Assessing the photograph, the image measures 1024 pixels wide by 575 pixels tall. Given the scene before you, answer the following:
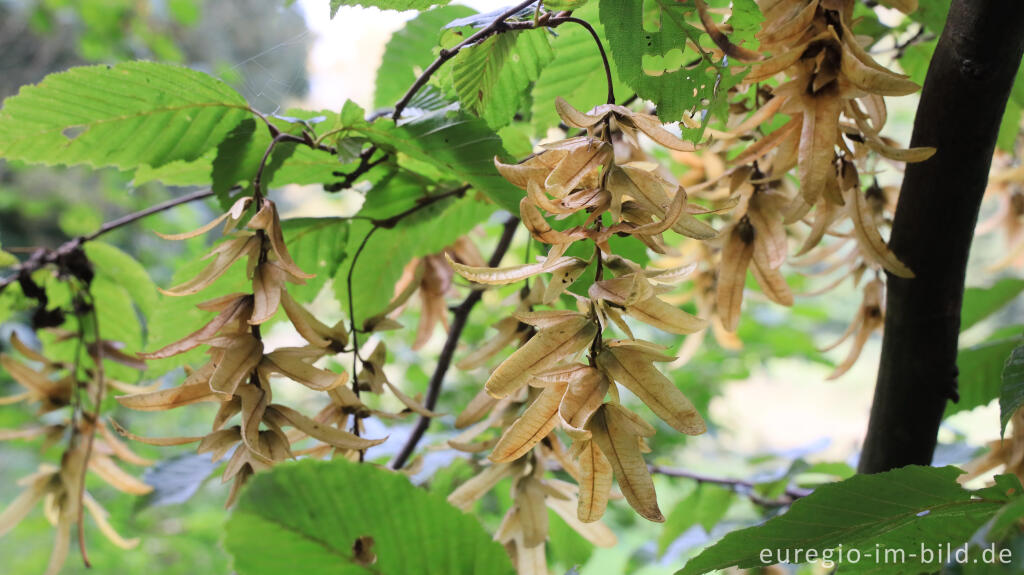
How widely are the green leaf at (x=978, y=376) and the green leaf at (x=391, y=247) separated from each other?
0.54 m

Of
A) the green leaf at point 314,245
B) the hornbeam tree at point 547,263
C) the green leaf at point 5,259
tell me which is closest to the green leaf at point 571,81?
the hornbeam tree at point 547,263

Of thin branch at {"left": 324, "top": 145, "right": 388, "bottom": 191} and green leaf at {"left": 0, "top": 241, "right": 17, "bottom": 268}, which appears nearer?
thin branch at {"left": 324, "top": 145, "right": 388, "bottom": 191}

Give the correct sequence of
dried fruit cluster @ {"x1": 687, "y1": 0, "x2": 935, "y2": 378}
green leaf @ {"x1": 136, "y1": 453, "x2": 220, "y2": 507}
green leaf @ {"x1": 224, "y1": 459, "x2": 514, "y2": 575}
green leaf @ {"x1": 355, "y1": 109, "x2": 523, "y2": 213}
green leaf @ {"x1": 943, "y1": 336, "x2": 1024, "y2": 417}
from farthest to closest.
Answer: green leaf @ {"x1": 136, "y1": 453, "x2": 220, "y2": 507}
green leaf @ {"x1": 943, "y1": 336, "x2": 1024, "y2": 417}
green leaf @ {"x1": 355, "y1": 109, "x2": 523, "y2": 213}
dried fruit cluster @ {"x1": 687, "y1": 0, "x2": 935, "y2": 378}
green leaf @ {"x1": 224, "y1": 459, "x2": 514, "y2": 575}

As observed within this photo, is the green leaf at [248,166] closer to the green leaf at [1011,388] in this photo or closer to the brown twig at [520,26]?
the brown twig at [520,26]

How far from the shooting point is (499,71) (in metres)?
0.53

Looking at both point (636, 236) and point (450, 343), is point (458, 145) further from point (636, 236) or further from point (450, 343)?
point (450, 343)

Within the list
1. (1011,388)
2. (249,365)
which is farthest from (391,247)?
(1011,388)

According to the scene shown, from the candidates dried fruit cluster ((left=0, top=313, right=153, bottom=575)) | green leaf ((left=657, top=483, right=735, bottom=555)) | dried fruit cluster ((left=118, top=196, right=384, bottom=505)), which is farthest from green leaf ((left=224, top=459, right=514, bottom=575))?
green leaf ((left=657, top=483, right=735, bottom=555))

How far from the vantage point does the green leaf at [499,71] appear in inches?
20.2

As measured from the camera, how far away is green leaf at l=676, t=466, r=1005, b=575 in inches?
16.0

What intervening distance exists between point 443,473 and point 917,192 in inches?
25.9

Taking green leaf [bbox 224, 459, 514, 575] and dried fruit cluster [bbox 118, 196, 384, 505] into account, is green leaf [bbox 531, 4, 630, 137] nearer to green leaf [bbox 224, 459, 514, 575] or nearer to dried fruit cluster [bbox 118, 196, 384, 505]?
dried fruit cluster [bbox 118, 196, 384, 505]

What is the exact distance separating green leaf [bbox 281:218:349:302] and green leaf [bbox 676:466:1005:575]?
1.42 feet

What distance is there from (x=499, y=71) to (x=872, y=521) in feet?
1.27
